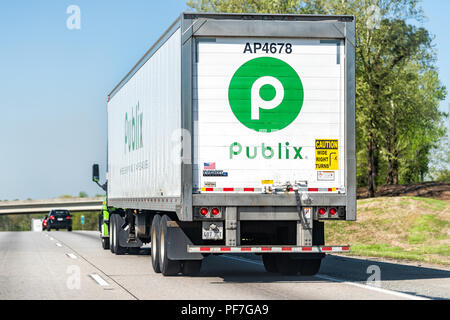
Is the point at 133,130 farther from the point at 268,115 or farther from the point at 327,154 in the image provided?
the point at 327,154

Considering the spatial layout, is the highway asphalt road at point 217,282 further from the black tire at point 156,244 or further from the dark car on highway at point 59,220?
the dark car on highway at point 59,220

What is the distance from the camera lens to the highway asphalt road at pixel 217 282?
40.0 ft

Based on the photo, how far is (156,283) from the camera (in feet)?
46.0

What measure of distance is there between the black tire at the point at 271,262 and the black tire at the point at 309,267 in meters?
0.99

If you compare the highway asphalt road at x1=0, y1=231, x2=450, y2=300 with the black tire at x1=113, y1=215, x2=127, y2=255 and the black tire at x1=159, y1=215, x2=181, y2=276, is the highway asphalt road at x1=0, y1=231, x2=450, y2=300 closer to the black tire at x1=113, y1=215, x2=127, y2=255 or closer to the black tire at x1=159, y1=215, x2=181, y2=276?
the black tire at x1=159, y1=215, x2=181, y2=276

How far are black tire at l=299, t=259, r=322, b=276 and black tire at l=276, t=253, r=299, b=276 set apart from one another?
0.13 m

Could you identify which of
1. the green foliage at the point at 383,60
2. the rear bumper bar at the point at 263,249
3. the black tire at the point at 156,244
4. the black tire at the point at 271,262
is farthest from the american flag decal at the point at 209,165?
the green foliage at the point at 383,60

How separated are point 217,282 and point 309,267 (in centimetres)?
207

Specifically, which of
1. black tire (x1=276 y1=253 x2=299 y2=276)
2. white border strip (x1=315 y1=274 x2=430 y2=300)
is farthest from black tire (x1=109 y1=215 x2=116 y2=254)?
white border strip (x1=315 y1=274 x2=430 y2=300)

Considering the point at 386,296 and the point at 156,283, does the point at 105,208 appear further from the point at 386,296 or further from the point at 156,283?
the point at 386,296

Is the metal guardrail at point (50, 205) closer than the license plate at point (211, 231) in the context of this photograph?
No

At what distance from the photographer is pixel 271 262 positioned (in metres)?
16.6

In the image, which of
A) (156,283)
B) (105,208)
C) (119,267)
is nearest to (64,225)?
(105,208)

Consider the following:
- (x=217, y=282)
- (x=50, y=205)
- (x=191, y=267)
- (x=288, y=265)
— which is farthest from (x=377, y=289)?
(x=50, y=205)
